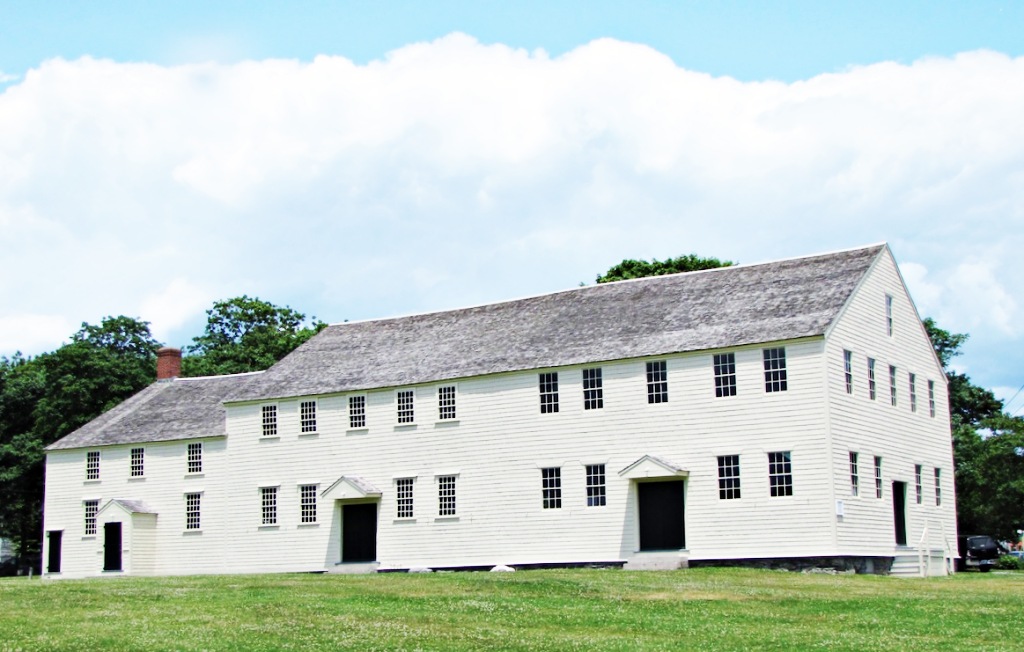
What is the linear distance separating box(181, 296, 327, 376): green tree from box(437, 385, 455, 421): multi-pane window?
26989mm

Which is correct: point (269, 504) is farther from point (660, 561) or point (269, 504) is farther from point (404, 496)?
point (660, 561)

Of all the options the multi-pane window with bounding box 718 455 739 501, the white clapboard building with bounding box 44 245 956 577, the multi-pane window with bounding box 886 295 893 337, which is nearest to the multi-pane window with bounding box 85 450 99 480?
the white clapboard building with bounding box 44 245 956 577

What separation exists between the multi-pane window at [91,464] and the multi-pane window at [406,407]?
55.4ft

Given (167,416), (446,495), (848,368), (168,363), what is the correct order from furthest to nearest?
(168,363) < (167,416) < (446,495) < (848,368)

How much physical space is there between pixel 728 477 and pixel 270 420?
19.7m

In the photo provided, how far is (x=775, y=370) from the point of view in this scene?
41.0 m

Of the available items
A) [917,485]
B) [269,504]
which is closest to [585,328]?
[917,485]

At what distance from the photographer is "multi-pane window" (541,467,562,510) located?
44.7 meters

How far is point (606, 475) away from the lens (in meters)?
Answer: 43.6

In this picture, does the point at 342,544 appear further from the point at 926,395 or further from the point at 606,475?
the point at 926,395

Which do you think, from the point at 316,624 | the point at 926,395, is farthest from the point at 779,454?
the point at 316,624

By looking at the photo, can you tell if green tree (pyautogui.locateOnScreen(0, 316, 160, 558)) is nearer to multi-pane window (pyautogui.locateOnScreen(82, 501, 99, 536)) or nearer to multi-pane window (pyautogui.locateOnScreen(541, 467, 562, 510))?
multi-pane window (pyautogui.locateOnScreen(82, 501, 99, 536))

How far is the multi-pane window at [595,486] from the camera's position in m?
43.8

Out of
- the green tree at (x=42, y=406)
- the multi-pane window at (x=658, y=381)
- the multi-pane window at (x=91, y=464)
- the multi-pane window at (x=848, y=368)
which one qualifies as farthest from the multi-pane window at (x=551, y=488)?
the green tree at (x=42, y=406)
